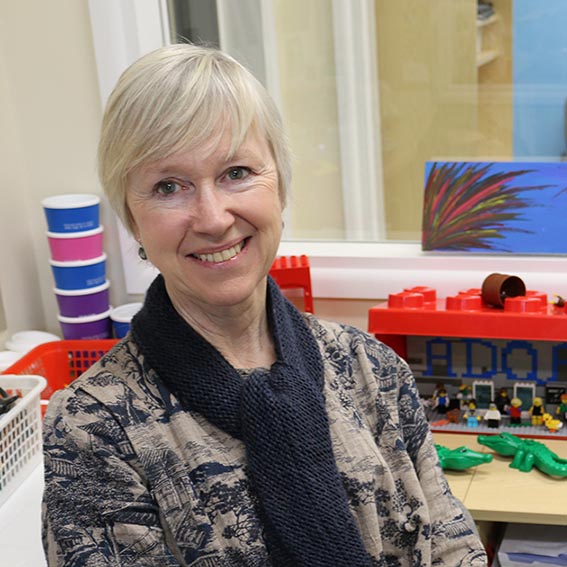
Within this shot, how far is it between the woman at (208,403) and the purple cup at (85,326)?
1.04 m

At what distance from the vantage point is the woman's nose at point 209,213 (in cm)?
108

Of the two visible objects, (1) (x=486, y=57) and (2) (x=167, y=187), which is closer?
(2) (x=167, y=187)

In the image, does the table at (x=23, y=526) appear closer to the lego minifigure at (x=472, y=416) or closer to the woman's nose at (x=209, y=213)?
the woman's nose at (x=209, y=213)

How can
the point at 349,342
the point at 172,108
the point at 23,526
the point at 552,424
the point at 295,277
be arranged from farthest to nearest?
the point at 295,277, the point at 552,424, the point at 23,526, the point at 349,342, the point at 172,108

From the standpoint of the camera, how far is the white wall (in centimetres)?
216

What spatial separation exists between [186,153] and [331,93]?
1.19 m

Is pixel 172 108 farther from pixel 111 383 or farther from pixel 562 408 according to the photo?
pixel 562 408

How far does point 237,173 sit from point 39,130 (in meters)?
1.26

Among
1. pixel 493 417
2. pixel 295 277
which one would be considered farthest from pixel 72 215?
pixel 493 417

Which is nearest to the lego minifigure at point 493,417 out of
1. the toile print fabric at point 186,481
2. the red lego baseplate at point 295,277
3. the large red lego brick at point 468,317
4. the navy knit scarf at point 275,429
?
the large red lego brick at point 468,317

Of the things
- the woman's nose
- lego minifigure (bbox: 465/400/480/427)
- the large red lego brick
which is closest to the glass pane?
the large red lego brick

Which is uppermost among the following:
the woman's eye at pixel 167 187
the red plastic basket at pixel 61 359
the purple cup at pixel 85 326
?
the woman's eye at pixel 167 187

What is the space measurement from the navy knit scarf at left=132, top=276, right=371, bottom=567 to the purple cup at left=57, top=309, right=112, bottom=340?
1.04 metres

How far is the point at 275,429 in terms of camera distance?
1142 mm
